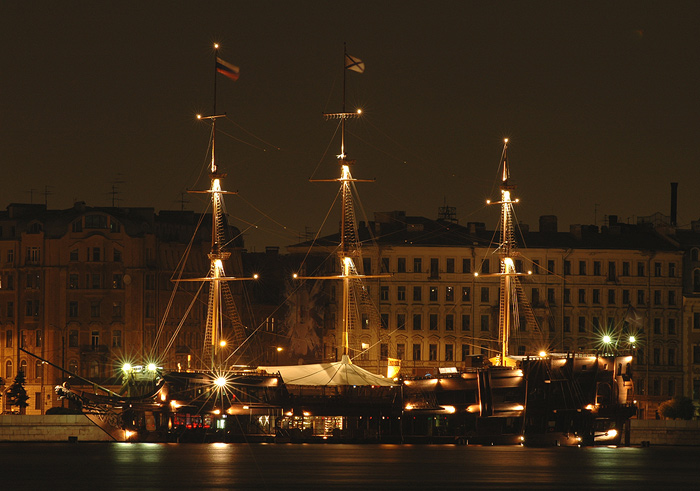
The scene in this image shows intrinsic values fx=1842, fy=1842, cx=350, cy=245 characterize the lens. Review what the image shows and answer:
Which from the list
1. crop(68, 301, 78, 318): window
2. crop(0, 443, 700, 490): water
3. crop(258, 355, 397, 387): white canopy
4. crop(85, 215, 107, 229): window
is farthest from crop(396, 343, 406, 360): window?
crop(0, 443, 700, 490): water

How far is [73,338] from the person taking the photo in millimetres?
134000

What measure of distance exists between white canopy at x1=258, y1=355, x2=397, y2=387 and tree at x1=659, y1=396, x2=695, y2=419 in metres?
26.7

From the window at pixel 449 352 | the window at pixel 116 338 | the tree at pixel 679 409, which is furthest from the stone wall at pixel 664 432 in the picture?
the window at pixel 116 338

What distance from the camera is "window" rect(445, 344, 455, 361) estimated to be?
135 m

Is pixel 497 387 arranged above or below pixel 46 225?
below

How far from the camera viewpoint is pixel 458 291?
136m

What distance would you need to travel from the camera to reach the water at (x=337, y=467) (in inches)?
3061

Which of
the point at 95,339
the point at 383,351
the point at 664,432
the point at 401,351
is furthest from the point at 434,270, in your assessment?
the point at 664,432

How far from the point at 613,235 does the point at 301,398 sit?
3845cm

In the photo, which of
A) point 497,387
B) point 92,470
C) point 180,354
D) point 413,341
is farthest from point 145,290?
point 92,470

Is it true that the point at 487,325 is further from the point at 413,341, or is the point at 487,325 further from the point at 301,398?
the point at 301,398

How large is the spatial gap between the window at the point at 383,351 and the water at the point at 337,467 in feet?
87.8

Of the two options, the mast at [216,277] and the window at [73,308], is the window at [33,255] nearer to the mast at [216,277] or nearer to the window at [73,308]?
the window at [73,308]

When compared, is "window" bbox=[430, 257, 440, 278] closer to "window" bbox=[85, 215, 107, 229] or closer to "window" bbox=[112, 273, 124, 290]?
"window" bbox=[112, 273, 124, 290]
